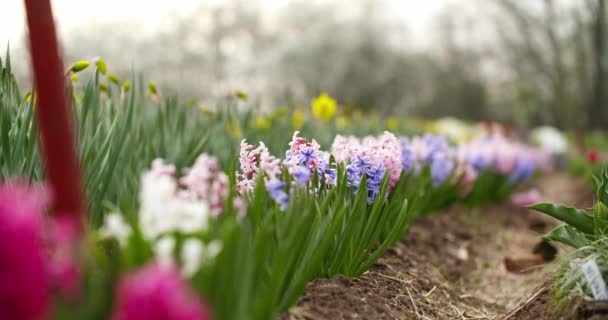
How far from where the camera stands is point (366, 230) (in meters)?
2.05

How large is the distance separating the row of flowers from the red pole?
41mm

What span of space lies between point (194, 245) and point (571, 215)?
1.57 metres

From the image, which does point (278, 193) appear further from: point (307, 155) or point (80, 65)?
point (80, 65)

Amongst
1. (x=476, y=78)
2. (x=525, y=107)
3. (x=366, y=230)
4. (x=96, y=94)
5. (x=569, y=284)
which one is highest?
(x=96, y=94)

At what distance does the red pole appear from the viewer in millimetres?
1028

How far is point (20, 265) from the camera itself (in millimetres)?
855

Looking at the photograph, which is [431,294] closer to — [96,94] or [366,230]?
[366,230]

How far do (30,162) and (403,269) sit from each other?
1.54 m

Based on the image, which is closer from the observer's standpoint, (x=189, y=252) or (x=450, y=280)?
(x=189, y=252)

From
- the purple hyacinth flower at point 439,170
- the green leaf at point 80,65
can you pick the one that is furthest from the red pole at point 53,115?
the purple hyacinth flower at point 439,170

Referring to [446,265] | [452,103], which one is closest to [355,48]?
[452,103]

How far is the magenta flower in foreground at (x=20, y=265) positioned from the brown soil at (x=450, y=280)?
0.83 meters

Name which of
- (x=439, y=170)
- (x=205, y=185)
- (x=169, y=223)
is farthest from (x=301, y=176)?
(x=439, y=170)

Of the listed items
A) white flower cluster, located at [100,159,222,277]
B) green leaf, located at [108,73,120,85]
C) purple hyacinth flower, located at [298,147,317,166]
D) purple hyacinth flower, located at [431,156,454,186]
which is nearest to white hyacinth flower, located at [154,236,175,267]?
white flower cluster, located at [100,159,222,277]
